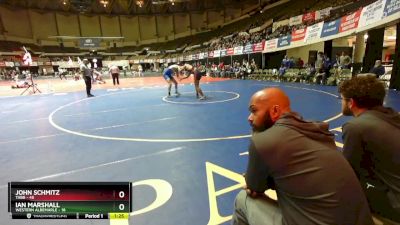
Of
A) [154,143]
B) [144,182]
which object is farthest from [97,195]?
[154,143]

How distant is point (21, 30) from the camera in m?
48.5

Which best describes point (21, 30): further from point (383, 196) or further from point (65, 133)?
point (383, 196)

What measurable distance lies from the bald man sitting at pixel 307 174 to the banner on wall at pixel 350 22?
13750mm

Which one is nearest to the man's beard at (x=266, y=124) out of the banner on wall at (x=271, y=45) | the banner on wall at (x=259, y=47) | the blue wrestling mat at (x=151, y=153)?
the blue wrestling mat at (x=151, y=153)

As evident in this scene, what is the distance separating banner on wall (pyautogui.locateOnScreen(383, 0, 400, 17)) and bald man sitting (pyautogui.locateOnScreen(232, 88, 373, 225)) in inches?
420

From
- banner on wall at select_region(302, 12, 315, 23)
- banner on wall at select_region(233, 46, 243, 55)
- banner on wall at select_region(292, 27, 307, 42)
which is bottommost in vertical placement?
banner on wall at select_region(233, 46, 243, 55)

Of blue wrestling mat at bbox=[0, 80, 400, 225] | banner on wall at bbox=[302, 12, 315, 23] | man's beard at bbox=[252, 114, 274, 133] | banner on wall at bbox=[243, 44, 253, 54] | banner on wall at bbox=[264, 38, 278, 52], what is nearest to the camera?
man's beard at bbox=[252, 114, 274, 133]

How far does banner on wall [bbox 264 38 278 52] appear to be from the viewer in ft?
67.8

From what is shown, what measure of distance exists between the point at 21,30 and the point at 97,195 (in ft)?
194

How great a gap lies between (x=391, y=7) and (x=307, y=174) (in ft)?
37.9

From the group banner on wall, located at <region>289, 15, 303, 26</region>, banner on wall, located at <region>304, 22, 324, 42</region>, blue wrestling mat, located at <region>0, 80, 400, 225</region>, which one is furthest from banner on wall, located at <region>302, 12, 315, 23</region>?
blue wrestling mat, located at <region>0, 80, 400, 225</region>

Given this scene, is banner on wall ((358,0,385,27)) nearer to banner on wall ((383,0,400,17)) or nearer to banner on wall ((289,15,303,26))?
banner on wall ((383,0,400,17))

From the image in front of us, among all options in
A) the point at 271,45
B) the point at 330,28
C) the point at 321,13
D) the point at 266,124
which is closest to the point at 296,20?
the point at 321,13
